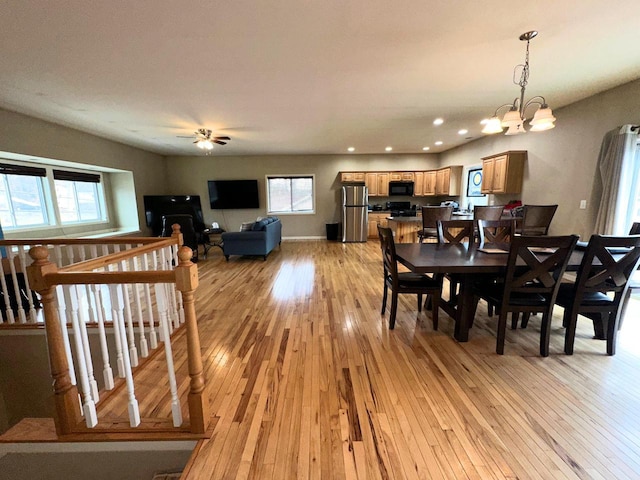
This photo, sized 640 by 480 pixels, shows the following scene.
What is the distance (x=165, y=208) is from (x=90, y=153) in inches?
79.9

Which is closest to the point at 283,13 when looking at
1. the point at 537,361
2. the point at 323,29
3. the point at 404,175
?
the point at 323,29

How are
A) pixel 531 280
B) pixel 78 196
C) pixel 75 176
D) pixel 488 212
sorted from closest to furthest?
pixel 531 280
pixel 488 212
pixel 75 176
pixel 78 196

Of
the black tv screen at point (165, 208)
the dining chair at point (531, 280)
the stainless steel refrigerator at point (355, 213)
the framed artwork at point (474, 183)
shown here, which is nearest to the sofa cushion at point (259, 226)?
the black tv screen at point (165, 208)

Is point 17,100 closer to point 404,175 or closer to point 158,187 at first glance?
point 158,187

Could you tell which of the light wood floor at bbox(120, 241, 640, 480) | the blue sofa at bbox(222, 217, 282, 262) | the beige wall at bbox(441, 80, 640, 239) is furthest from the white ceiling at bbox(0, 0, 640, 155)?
the light wood floor at bbox(120, 241, 640, 480)

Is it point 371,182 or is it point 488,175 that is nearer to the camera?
point 488,175

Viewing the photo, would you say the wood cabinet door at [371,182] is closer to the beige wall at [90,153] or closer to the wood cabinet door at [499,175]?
the wood cabinet door at [499,175]

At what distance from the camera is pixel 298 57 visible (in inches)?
95.2

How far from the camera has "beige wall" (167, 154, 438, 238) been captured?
25.6 feet

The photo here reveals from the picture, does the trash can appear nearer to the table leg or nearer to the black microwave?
the black microwave

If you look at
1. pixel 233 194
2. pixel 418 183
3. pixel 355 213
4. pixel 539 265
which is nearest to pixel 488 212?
pixel 539 265

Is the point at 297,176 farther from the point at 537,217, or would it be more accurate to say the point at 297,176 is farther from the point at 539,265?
the point at 539,265

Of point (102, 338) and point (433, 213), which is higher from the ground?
point (433, 213)

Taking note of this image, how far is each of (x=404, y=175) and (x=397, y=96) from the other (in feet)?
15.5
